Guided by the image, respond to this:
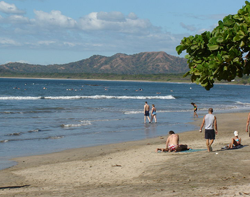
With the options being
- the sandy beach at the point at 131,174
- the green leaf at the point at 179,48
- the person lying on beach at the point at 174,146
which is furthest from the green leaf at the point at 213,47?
the person lying on beach at the point at 174,146

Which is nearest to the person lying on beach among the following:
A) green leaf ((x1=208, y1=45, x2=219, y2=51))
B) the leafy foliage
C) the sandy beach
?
the sandy beach

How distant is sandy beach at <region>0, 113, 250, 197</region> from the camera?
26.9 ft

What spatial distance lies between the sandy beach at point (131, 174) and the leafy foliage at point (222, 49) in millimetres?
2648

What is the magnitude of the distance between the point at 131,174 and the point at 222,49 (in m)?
5.30

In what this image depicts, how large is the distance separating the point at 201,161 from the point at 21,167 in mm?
6028

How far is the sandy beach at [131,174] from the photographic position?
8.19 metres

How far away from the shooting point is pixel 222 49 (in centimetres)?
634

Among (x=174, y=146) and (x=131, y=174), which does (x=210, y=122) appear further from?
(x=131, y=174)

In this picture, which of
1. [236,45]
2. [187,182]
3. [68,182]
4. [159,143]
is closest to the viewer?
[236,45]

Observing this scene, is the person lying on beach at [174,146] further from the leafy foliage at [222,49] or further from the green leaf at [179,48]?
the green leaf at [179,48]

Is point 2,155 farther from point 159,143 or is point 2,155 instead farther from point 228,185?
point 228,185

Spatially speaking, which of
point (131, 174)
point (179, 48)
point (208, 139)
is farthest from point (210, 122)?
point (179, 48)

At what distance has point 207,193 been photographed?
24.9 ft

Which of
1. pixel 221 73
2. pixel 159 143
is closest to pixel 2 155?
pixel 159 143
